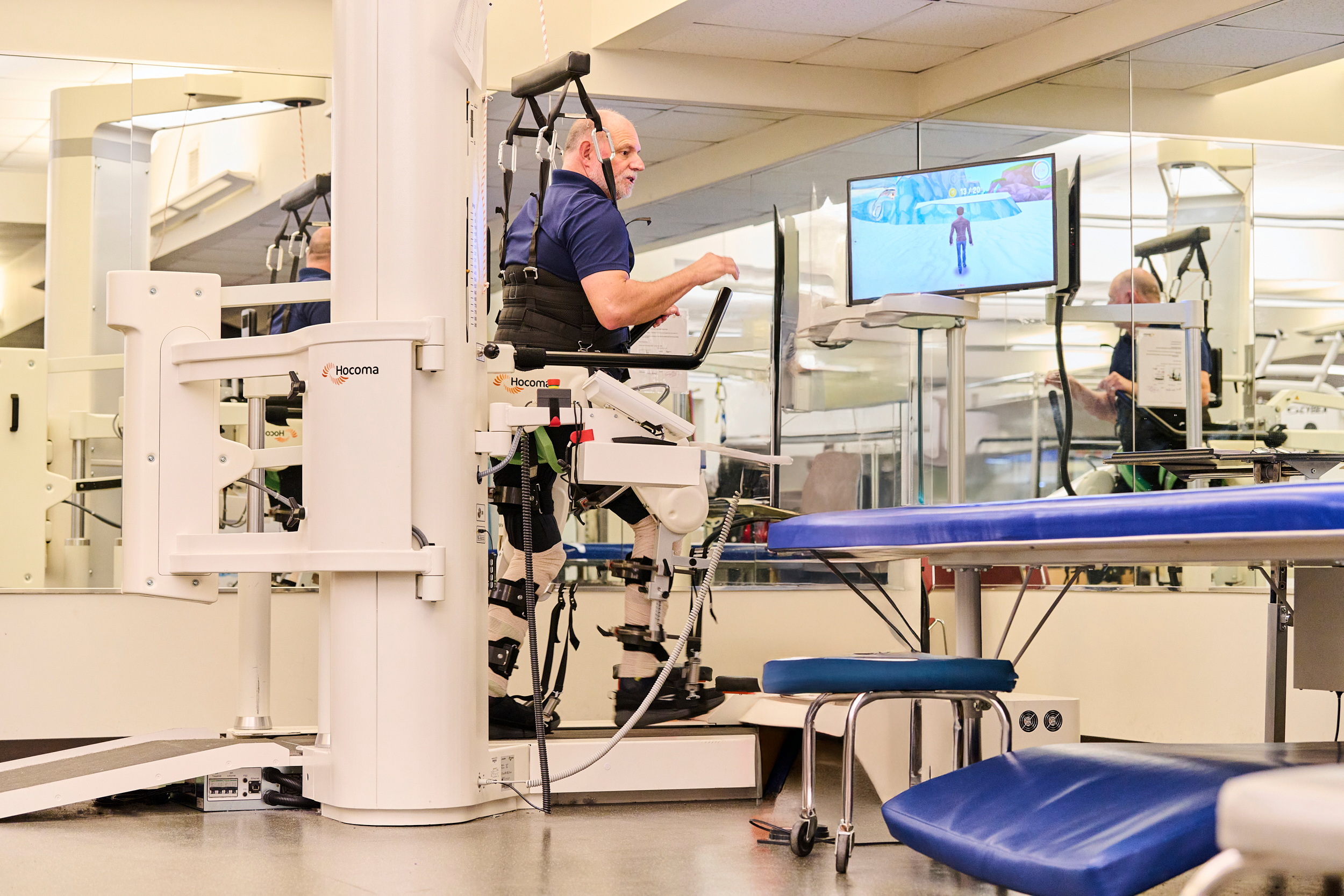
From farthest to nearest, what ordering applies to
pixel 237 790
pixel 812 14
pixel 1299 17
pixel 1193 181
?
pixel 812 14 < pixel 1193 181 < pixel 1299 17 < pixel 237 790

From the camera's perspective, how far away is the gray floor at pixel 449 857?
2.61 meters

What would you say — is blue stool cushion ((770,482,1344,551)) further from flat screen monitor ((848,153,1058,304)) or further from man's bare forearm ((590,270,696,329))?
flat screen monitor ((848,153,1058,304))

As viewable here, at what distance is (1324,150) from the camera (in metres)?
4.84

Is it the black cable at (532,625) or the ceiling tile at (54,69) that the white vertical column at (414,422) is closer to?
the black cable at (532,625)

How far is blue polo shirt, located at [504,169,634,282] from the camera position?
3.83m

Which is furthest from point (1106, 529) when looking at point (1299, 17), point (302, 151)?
point (302, 151)

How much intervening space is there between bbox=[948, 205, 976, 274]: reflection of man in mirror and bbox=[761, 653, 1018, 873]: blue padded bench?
269cm

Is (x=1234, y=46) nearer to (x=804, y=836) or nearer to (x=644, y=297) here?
(x=644, y=297)

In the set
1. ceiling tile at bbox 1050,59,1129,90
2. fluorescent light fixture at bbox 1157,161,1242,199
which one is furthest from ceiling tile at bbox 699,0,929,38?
fluorescent light fixture at bbox 1157,161,1242,199

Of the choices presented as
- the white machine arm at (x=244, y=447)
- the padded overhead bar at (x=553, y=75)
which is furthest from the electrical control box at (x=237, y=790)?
the padded overhead bar at (x=553, y=75)

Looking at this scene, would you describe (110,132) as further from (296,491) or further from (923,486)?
(923,486)

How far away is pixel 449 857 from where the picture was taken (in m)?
2.89

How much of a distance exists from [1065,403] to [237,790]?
143 inches

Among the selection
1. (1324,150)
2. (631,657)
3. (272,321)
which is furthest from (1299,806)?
(272,321)
